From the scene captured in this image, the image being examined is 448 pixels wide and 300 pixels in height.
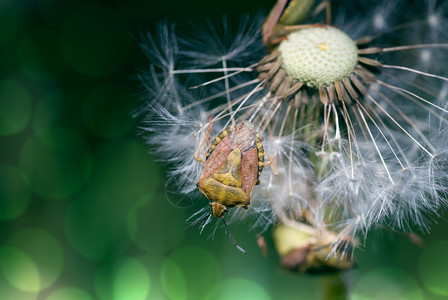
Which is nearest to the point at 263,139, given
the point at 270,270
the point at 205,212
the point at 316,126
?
the point at 316,126

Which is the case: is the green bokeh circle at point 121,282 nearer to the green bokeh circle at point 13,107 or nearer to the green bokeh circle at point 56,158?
the green bokeh circle at point 56,158

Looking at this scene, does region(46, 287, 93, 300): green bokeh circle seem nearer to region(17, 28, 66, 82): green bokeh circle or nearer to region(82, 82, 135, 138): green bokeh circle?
region(82, 82, 135, 138): green bokeh circle

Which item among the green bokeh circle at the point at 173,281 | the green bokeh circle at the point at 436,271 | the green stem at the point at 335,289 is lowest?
the green bokeh circle at the point at 173,281

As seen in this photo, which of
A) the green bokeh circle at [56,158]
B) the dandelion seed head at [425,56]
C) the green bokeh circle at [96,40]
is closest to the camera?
the dandelion seed head at [425,56]

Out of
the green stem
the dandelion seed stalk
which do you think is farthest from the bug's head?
the green stem

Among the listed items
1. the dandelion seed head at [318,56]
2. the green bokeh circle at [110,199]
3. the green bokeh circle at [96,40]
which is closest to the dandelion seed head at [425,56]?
the dandelion seed head at [318,56]

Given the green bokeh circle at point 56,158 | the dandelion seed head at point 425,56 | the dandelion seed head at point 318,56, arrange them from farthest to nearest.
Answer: the green bokeh circle at point 56,158 < the dandelion seed head at point 425,56 < the dandelion seed head at point 318,56

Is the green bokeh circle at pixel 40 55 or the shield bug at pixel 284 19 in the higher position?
the shield bug at pixel 284 19

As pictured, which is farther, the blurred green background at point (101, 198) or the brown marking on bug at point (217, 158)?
the blurred green background at point (101, 198)
